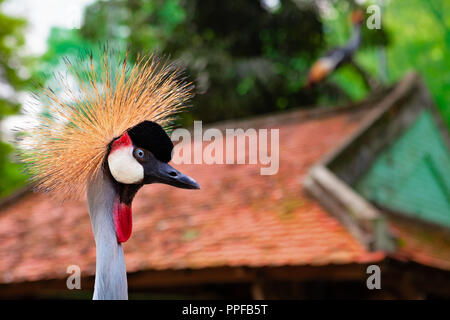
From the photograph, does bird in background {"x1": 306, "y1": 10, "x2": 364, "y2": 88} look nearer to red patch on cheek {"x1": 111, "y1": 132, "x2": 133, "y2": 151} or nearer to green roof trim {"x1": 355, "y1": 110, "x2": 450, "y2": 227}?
green roof trim {"x1": 355, "y1": 110, "x2": 450, "y2": 227}

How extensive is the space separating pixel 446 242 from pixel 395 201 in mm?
716

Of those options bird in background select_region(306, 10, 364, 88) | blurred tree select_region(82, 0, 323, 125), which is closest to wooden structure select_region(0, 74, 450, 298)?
bird in background select_region(306, 10, 364, 88)

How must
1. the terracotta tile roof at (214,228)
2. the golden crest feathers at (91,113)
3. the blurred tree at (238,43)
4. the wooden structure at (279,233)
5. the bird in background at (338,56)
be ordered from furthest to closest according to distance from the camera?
the blurred tree at (238,43)
the bird in background at (338,56)
the terracotta tile roof at (214,228)
the wooden structure at (279,233)
the golden crest feathers at (91,113)

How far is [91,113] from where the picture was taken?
5.27ft

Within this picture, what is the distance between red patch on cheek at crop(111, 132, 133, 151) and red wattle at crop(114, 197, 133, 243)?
178 millimetres

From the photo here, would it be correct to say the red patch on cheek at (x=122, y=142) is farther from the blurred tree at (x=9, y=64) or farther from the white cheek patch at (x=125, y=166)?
the blurred tree at (x=9, y=64)

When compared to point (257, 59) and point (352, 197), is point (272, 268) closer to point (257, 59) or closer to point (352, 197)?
point (352, 197)

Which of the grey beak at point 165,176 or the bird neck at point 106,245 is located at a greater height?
the grey beak at point 165,176

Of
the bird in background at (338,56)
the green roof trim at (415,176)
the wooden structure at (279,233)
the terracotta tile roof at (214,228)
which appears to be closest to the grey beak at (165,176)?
the terracotta tile roof at (214,228)

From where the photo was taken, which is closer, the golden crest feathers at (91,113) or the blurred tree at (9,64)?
the golden crest feathers at (91,113)

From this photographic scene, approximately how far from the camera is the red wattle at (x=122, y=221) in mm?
1515

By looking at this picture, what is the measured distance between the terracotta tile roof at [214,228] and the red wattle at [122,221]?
175 cm

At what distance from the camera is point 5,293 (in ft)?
17.3

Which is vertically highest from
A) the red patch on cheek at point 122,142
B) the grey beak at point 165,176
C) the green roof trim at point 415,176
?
the green roof trim at point 415,176
